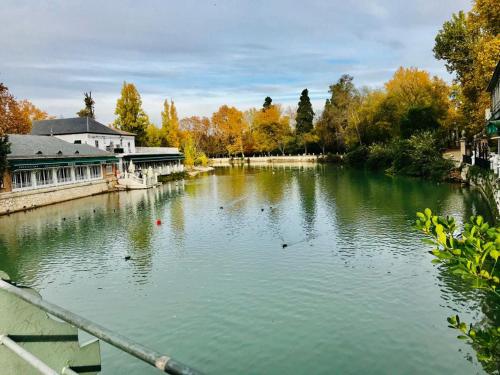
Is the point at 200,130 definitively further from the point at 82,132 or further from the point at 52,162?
the point at 52,162

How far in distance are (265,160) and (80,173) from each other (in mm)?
60891

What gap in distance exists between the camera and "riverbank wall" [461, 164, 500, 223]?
21.9m

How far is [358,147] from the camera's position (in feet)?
241

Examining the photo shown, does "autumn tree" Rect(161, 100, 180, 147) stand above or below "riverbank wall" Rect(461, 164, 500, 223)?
above

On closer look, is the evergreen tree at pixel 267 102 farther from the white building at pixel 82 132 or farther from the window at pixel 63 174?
the window at pixel 63 174

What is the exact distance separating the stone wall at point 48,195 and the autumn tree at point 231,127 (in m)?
58.7

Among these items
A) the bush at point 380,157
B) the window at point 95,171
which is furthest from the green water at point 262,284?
the bush at point 380,157

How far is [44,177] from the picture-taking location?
130 feet

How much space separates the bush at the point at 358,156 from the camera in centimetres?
7150

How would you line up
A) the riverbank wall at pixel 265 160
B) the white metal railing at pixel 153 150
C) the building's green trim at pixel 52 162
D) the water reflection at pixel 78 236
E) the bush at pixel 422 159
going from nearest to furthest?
1. the water reflection at pixel 78 236
2. the building's green trim at pixel 52 162
3. the bush at pixel 422 159
4. the white metal railing at pixel 153 150
5. the riverbank wall at pixel 265 160

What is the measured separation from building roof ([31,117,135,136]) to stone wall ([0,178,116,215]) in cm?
934

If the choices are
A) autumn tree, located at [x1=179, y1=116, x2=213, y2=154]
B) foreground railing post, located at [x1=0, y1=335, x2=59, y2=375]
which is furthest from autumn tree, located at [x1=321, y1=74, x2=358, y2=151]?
foreground railing post, located at [x1=0, y1=335, x2=59, y2=375]

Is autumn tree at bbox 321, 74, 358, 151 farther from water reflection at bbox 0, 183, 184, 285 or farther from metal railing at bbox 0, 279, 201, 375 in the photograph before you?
metal railing at bbox 0, 279, 201, 375

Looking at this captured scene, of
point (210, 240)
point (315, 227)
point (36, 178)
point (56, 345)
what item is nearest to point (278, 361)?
point (56, 345)
